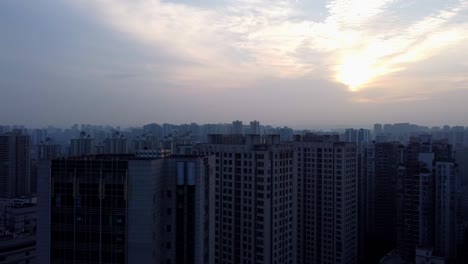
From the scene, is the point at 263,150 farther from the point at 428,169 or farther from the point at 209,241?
the point at 428,169

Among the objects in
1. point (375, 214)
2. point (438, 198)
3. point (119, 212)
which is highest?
point (119, 212)

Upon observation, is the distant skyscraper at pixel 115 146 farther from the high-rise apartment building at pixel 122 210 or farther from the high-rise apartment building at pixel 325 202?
the high-rise apartment building at pixel 122 210

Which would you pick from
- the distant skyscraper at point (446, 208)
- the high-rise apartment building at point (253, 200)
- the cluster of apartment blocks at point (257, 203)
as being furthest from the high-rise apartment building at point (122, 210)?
the distant skyscraper at point (446, 208)

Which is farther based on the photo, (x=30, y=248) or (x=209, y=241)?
(x=30, y=248)

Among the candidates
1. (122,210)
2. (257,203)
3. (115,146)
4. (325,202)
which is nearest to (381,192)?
(325,202)

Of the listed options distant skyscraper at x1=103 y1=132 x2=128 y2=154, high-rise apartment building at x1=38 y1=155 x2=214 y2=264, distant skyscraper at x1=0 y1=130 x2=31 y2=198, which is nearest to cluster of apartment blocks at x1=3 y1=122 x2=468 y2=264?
high-rise apartment building at x1=38 y1=155 x2=214 y2=264

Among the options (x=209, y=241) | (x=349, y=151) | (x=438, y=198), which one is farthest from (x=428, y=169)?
(x=209, y=241)

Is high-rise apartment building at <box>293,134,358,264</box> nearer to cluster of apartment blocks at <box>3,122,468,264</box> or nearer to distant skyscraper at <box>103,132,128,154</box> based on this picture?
cluster of apartment blocks at <box>3,122,468,264</box>

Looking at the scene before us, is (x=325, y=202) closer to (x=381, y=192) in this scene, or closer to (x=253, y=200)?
(x=253, y=200)
